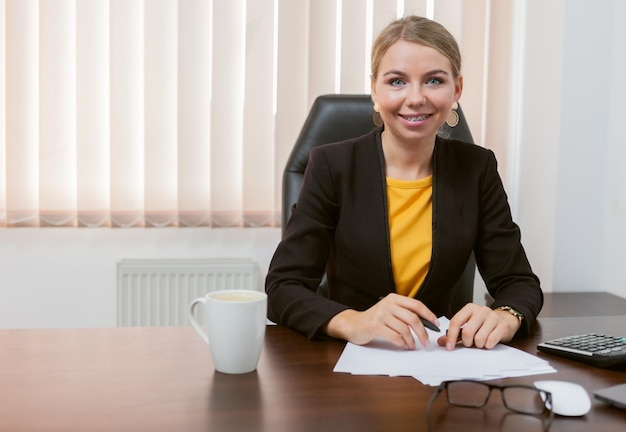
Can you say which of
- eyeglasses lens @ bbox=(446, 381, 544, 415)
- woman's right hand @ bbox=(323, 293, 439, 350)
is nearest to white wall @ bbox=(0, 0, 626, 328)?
woman's right hand @ bbox=(323, 293, 439, 350)

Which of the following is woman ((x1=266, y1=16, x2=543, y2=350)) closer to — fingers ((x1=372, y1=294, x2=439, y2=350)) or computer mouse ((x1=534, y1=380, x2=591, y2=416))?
fingers ((x1=372, y1=294, x2=439, y2=350))

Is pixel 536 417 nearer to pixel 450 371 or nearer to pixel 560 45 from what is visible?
pixel 450 371

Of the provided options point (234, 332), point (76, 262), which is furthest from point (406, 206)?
point (76, 262)

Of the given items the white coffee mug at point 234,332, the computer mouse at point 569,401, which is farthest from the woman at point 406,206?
the computer mouse at point 569,401

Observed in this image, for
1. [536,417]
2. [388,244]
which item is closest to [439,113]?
[388,244]

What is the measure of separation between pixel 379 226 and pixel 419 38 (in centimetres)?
38

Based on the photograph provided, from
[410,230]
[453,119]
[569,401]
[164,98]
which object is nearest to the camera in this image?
[569,401]

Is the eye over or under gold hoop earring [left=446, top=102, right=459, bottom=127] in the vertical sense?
over

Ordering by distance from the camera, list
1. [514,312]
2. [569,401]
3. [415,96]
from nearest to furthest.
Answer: [569,401]
[514,312]
[415,96]

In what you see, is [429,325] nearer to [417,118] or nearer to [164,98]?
[417,118]

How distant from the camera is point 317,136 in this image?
67.2 inches

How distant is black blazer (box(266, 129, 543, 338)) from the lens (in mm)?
1413

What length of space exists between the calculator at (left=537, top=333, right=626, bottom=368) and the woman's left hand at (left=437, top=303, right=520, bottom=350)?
63mm

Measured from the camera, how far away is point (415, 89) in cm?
137
